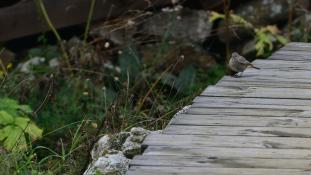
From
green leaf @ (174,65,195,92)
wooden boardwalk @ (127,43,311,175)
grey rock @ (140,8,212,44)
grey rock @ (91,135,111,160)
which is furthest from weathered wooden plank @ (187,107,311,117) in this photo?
grey rock @ (140,8,212,44)

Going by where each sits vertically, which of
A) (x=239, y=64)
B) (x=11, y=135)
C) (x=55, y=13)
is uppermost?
(x=55, y=13)

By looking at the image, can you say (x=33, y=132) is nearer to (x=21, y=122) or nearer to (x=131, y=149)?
(x=21, y=122)

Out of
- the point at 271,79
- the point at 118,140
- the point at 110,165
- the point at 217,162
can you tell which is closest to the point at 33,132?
the point at 118,140

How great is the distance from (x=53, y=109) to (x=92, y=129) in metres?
1.78

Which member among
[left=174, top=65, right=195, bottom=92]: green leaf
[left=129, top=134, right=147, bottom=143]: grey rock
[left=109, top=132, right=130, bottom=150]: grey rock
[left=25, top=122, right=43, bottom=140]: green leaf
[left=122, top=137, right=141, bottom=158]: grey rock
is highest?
[left=129, top=134, right=147, bottom=143]: grey rock

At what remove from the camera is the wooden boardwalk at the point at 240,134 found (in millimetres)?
3602

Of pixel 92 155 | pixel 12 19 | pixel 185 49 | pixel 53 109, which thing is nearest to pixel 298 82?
pixel 92 155

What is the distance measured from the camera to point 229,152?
150 inches

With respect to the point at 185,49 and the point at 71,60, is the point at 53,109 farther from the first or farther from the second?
the point at 185,49

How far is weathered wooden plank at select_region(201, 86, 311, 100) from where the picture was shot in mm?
5004

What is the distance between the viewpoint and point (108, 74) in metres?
8.61

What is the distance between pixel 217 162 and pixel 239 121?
0.75 meters

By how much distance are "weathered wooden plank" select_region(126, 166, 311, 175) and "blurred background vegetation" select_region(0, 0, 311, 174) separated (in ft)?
11.0

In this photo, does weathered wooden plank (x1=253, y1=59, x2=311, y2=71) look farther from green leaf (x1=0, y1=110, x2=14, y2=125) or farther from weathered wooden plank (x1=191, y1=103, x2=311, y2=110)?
green leaf (x1=0, y1=110, x2=14, y2=125)
